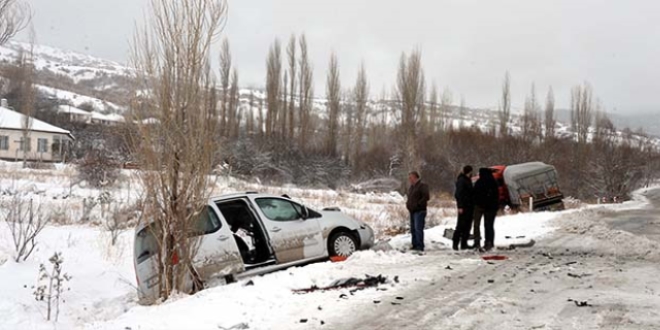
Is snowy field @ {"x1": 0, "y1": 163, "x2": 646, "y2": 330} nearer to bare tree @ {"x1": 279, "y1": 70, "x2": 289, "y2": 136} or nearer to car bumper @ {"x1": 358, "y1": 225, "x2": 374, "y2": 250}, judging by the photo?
car bumper @ {"x1": 358, "y1": 225, "x2": 374, "y2": 250}

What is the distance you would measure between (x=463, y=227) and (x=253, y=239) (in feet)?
15.1

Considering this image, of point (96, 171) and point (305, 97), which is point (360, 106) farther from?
point (96, 171)

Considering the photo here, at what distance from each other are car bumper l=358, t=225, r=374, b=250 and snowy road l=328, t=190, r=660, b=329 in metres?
1.28

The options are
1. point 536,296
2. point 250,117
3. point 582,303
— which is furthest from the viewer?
point 250,117

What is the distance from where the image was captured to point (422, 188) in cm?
1209

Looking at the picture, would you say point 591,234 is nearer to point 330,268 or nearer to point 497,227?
point 497,227

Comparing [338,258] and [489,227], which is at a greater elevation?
[489,227]

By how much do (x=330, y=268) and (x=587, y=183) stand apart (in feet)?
165

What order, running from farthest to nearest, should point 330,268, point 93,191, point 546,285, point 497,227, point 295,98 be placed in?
point 295,98 < point 93,191 < point 497,227 < point 330,268 < point 546,285

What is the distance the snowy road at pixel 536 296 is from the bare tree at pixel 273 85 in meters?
49.0

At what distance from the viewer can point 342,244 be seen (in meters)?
11.0

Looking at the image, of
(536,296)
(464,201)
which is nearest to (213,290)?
(536,296)

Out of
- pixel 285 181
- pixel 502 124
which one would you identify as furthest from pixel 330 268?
pixel 502 124

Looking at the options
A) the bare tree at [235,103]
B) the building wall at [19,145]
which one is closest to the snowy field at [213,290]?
the bare tree at [235,103]
